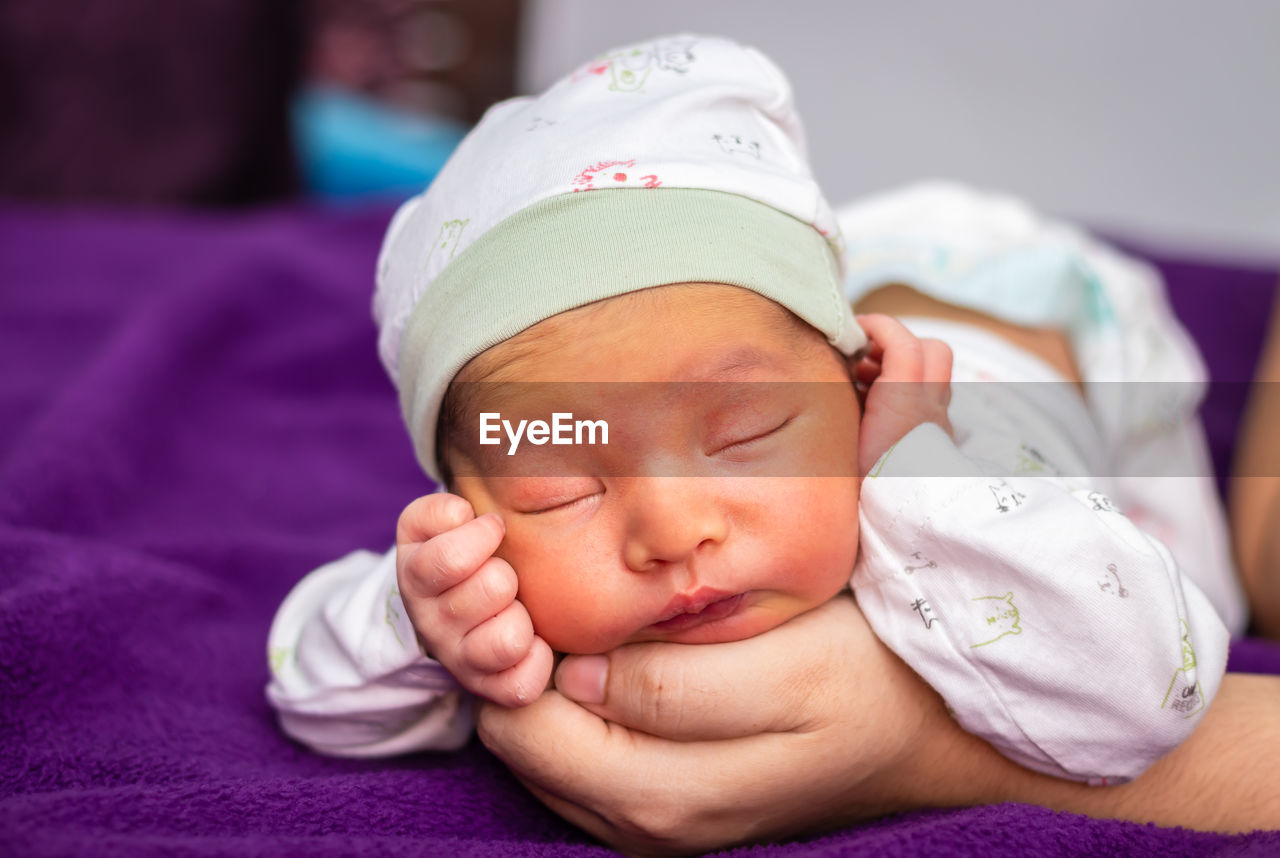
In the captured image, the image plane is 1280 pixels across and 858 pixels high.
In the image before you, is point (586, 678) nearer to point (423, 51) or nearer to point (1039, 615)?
point (1039, 615)

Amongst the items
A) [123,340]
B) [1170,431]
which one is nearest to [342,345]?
[123,340]

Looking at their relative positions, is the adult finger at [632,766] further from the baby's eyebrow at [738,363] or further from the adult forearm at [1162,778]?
the baby's eyebrow at [738,363]

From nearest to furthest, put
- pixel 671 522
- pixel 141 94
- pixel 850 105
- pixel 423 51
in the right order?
pixel 671 522, pixel 141 94, pixel 850 105, pixel 423 51

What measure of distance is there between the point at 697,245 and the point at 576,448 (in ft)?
0.59

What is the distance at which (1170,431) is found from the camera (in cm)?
126

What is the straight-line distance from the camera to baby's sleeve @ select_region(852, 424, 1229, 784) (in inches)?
29.3

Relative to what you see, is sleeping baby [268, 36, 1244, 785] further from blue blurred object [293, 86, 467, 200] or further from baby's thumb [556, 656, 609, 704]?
blue blurred object [293, 86, 467, 200]

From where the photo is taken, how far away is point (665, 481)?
75 cm

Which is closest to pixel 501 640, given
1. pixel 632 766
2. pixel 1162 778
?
pixel 632 766

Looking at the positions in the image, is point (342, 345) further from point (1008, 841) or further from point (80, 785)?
point (1008, 841)

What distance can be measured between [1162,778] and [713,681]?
36cm

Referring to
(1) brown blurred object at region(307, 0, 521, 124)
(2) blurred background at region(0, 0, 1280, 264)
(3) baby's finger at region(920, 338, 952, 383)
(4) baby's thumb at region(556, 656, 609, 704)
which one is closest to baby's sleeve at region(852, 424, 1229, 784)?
(3) baby's finger at region(920, 338, 952, 383)

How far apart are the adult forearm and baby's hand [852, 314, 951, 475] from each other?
0.22 meters

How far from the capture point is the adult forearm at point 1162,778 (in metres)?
0.82
